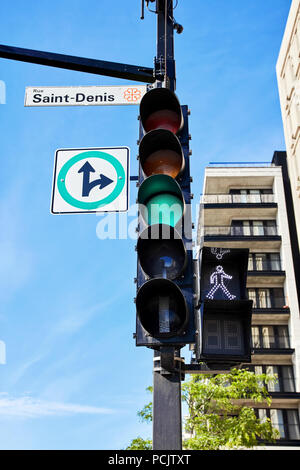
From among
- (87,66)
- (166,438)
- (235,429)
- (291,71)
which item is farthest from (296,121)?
(166,438)

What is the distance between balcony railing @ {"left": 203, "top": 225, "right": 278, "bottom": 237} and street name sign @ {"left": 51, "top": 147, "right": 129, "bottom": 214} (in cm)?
3566

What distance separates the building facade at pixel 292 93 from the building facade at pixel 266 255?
20.3 ft

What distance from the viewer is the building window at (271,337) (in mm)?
36125

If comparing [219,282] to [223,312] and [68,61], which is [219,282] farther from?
[68,61]

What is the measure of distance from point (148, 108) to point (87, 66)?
4.53ft

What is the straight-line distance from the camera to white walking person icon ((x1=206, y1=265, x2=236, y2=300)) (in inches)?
132

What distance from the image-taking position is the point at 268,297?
38250 millimetres

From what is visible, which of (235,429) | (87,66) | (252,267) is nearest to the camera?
(87,66)

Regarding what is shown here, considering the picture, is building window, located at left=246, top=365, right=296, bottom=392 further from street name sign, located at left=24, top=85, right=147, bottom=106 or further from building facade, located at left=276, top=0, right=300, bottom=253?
street name sign, located at left=24, top=85, right=147, bottom=106

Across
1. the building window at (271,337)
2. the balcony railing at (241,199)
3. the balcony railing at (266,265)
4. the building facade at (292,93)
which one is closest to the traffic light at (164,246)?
the building facade at (292,93)

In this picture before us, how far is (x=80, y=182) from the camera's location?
418 centimetres

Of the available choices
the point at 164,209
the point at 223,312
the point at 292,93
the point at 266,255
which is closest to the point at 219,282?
the point at 223,312
